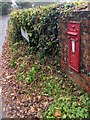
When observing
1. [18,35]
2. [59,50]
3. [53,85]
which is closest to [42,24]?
[59,50]

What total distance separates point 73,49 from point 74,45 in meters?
0.09

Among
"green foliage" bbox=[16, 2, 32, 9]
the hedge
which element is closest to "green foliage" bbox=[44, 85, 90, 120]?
the hedge

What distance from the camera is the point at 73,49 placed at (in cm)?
387

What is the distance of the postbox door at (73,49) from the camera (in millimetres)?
3686

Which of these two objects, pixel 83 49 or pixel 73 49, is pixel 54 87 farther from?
pixel 83 49

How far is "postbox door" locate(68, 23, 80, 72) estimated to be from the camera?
12.1 feet

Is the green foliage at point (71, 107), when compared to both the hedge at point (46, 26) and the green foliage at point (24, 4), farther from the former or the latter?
the green foliage at point (24, 4)

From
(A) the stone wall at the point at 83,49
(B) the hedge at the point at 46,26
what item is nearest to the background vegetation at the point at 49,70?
(B) the hedge at the point at 46,26

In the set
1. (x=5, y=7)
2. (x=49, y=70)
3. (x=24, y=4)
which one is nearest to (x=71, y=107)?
(x=49, y=70)

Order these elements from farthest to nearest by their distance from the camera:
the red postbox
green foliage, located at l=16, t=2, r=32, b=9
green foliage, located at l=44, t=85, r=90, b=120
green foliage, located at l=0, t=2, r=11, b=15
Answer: green foliage, located at l=0, t=2, r=11, b=15, green foliage, located at l=16, t=2, r=32, b=9, the red postbox, green foliage, located at l=44, t=85, r=90, b=120

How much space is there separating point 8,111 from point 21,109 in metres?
0.26

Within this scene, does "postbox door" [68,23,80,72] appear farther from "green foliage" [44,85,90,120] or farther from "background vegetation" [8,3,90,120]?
"green foliage" [44,85,90,120]

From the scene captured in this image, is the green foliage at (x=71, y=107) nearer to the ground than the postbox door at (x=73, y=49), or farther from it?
nearer to the ground

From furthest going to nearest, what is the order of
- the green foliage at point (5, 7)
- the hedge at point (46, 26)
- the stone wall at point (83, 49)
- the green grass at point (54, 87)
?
the green foliage at point (5, 7)
the hedge at point (46, 26)
the stone wall at point (83, 49)
the green grass at point (54, 87)
